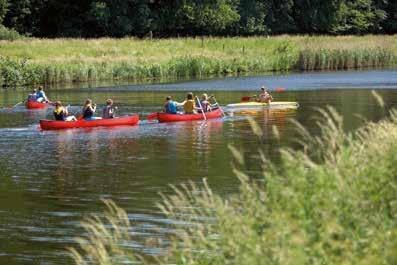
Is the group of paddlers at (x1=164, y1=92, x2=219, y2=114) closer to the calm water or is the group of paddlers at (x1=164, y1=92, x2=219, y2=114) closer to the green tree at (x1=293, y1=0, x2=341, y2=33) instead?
the calm water

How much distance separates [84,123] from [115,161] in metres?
7.28

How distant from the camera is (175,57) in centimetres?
5838

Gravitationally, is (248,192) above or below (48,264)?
above

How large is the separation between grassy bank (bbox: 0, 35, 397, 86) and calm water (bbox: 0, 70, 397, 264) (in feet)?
25.9

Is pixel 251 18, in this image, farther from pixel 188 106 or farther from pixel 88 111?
pixel 88 111

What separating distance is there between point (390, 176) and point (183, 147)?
17.1 metres

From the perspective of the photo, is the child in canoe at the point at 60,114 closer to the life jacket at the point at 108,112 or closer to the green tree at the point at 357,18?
the life jacket at the point at 108,112

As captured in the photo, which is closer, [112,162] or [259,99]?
[112,162]

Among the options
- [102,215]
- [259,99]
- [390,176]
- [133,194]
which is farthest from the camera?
[259,99]

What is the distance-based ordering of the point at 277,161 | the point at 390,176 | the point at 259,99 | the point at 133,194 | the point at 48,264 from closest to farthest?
the point at 390,176, the point at 48,264, the point at 133,194, the point at 277,161, the point at 259,99

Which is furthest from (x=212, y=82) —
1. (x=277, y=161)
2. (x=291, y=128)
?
(x=277, y=161)

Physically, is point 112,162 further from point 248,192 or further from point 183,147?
point 248,192

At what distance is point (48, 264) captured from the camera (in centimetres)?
1352

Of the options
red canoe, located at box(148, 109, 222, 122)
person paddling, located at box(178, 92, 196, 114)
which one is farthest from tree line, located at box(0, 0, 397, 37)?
person paddling, located at box(178, 92, 196, 114)
